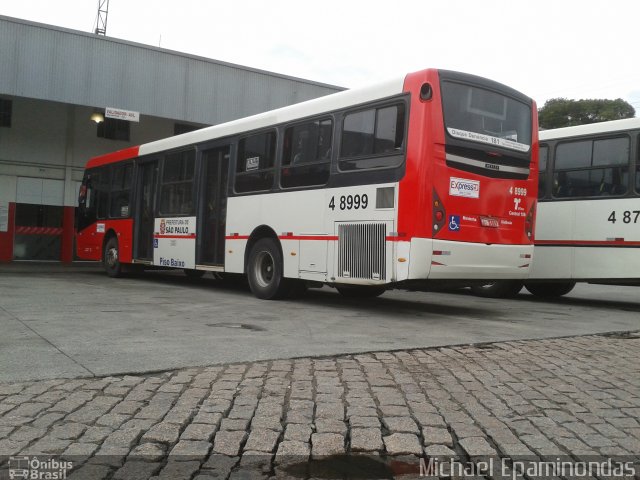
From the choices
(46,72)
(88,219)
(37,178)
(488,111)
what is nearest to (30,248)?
(37,178)

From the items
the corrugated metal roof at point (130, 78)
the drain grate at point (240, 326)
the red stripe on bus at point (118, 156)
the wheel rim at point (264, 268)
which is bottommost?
the drain grate at point (240, 326)

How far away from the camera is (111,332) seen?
21.3 feet

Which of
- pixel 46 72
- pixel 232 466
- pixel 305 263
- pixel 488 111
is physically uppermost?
pixel 46 72

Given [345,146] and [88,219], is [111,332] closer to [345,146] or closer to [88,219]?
[345,146]

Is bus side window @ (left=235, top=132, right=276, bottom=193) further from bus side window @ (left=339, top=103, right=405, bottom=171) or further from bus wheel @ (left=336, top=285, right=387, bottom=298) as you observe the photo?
bus wheel @ (left=336, top=285, right=387, bottom=298)

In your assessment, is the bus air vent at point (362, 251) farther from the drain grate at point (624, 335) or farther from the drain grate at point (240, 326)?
the drain grate at point (624, 335)

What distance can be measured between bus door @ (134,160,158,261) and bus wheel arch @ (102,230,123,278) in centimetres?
118

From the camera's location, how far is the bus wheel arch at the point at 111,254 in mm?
15422

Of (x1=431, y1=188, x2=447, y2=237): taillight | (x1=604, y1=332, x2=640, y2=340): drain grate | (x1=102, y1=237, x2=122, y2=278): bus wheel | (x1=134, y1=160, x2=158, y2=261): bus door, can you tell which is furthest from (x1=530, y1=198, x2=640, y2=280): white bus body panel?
(x1=102, y1=237, x2=122, y2=278): bus wheel

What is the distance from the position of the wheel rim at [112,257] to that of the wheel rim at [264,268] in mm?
6198

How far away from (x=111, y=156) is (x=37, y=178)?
20.3ft

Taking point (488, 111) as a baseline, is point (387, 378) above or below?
below

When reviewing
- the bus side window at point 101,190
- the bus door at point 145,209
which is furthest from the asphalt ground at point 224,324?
the bus side window at point 101,190

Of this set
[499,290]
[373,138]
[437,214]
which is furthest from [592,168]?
[373,138]
